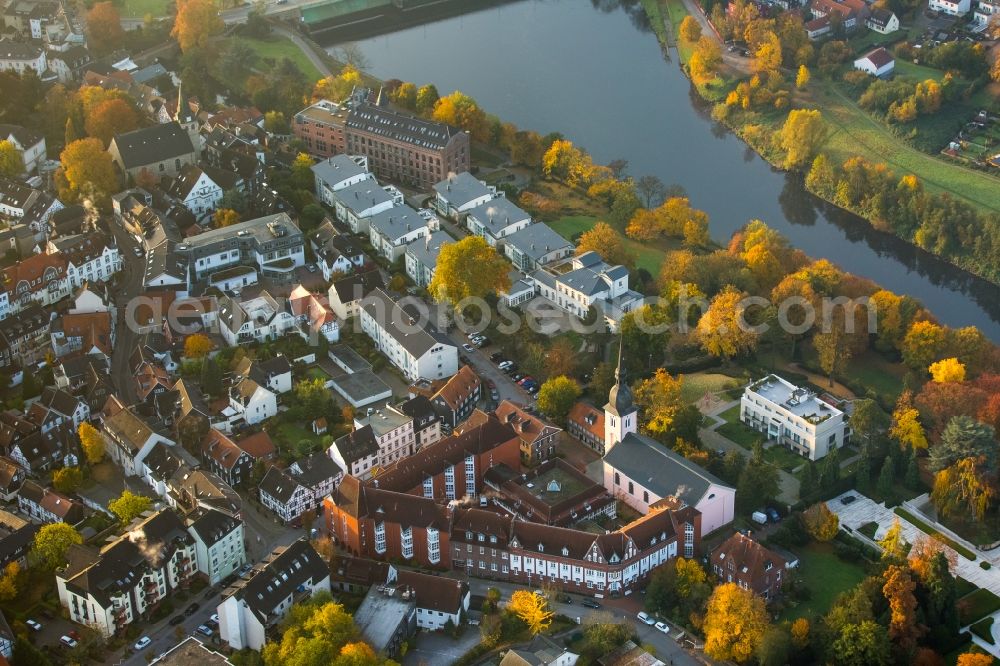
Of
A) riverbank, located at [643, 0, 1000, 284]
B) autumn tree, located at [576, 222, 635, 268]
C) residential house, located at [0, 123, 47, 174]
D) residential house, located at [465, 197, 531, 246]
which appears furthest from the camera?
riverbank, located at [643, 0, 1000, 284]

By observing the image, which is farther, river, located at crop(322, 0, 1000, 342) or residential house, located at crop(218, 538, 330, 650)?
river, located at crop(322, 0, 1000, 342)

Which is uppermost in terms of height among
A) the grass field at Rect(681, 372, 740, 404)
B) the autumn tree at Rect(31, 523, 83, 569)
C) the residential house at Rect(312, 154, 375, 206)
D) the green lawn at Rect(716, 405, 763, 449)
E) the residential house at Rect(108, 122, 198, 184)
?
the residential house at Rect(108, 122, 198, 184)

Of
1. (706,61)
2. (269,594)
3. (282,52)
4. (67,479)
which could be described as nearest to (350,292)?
(67,479)

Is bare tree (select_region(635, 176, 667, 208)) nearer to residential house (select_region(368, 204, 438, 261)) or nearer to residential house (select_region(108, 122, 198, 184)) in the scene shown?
residential house (select_region(368, 204, 438, 261))

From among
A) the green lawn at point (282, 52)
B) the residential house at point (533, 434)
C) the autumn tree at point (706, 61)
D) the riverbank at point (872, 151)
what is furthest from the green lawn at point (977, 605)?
the green lawn at point (282, 52)

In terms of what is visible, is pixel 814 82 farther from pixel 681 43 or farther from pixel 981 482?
pixel 981 482

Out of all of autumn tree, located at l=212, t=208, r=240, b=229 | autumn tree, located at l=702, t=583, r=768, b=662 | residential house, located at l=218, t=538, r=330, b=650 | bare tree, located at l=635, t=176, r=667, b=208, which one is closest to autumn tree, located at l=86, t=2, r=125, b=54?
autumn tree, located at l=212, t=208, r=240, b=229
